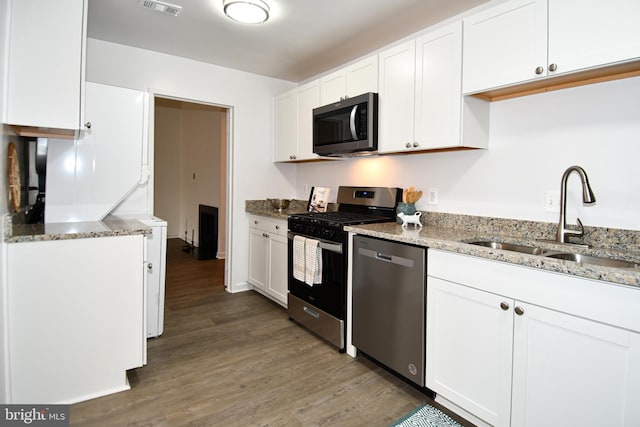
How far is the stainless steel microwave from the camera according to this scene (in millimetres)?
2648

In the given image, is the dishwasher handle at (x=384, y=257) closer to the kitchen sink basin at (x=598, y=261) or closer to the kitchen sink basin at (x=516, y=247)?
the kitchen sink basin at (x=516, y=247)

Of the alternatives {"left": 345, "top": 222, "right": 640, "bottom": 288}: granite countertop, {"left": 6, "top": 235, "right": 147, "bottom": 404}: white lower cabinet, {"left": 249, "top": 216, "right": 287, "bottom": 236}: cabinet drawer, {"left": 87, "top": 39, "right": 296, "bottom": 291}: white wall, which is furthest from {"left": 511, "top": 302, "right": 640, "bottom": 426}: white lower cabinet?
{"left": 87, "top": 39, "right": 296, "bottom": 291}: white wall

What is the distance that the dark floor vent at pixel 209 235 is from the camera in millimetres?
5691

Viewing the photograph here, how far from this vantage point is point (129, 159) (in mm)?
2762

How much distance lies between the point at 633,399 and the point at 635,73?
144 centimetres

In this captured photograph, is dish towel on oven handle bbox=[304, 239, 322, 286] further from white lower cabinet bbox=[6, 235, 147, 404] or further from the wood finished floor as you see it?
white lower cabinet bbox=[6, 235, 147, 404]

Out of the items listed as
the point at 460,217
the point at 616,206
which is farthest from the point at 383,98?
the point at 616,206

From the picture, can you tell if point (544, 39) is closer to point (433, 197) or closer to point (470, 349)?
point (433, 197)

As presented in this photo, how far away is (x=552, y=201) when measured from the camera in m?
1.97

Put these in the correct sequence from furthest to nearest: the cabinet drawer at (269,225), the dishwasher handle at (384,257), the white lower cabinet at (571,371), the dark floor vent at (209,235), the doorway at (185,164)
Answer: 1. the doorway at (185,164)
2. the dark floor vent at (209,235)
3. the cabinet drawer at (269,225)
4. the dishwasher handle at (384,257)
5. the white lower cabinet at (571,371)

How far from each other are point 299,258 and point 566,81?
2070 millimetres

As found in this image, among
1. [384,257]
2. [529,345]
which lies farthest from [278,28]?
[529,345]

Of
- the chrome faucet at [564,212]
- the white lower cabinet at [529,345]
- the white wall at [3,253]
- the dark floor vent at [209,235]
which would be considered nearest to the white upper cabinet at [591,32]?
the chrome faucet at [564,212]

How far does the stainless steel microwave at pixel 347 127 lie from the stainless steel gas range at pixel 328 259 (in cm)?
43
